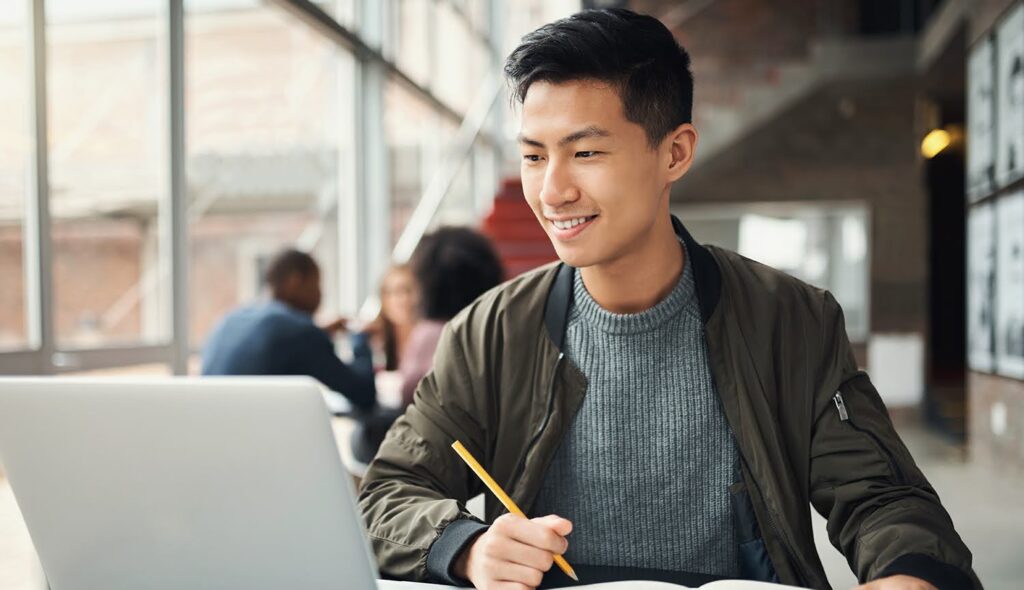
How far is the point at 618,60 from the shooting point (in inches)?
48.3

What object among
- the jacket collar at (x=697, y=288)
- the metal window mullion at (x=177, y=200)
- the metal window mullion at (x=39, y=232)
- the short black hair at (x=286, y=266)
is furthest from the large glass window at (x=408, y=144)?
the jacket collar at (x=697, y=288)

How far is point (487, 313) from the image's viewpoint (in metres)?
1.37

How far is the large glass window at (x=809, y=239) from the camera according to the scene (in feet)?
27.3

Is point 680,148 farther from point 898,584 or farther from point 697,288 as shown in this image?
point 898,584

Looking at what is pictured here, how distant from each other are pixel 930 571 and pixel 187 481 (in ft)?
2.47

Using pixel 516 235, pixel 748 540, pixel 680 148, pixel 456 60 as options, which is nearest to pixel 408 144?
pixel 516 235

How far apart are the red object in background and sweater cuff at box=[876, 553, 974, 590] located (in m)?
4.73

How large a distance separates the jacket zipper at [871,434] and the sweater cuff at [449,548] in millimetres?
478

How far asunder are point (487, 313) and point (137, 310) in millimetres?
2361

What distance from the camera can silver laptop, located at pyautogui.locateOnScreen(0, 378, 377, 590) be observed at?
31.0 inches

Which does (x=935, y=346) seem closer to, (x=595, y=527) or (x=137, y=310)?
(x=137, y=310)

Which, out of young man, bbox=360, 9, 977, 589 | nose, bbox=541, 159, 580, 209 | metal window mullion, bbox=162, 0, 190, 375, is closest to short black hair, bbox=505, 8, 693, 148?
young man, bbox=360, 9, 977, 589

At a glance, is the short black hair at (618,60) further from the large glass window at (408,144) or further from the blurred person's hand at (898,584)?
the large glass window at (408,144)

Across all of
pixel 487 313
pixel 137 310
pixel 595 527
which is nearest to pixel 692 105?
pixel 487 313
